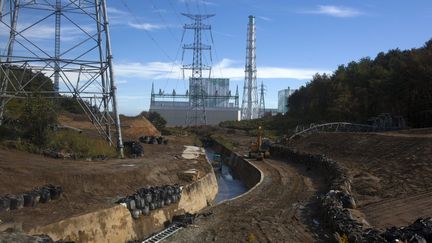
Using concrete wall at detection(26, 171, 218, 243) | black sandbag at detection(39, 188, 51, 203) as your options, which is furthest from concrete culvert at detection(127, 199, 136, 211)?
black sandbag at detection(39, 188, 51, 203)

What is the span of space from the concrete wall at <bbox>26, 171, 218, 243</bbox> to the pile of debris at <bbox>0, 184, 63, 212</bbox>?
1715 millimetres

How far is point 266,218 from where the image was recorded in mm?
18891

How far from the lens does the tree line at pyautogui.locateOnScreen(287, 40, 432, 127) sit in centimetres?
5022

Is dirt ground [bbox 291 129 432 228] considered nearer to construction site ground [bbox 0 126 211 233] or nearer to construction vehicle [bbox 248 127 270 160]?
construction vehicle [bbox 248 127 270 160]

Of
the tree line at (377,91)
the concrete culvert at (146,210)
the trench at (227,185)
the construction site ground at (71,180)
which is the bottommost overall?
the trench at (227,185)

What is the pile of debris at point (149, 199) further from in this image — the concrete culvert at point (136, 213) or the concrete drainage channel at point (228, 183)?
the concrete drainage channel at point (228, 183)

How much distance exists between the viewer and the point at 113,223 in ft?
51.0

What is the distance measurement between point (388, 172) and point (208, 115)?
305 ft

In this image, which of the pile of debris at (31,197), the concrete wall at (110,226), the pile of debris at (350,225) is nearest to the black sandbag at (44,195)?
the pile of debris at (31,197)

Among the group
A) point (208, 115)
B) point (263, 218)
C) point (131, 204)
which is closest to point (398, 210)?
point (263, 218)

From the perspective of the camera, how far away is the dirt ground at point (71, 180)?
14.3 m

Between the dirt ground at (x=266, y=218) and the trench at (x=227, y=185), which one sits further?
the trench at (x=227, y=185)

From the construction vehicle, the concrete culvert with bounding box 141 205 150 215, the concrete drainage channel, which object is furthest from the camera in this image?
the construction vehicle

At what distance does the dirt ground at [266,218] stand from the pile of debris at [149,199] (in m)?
1.63
